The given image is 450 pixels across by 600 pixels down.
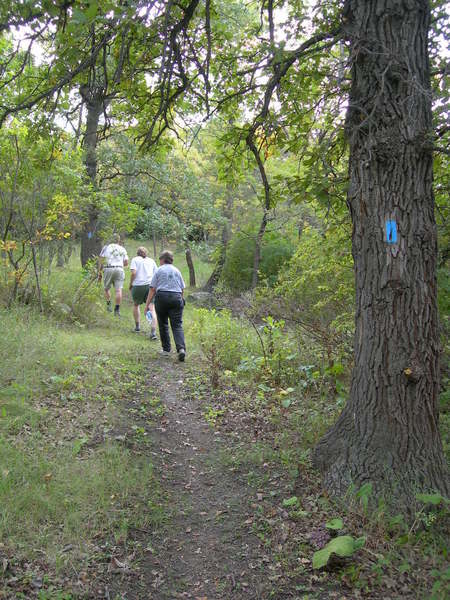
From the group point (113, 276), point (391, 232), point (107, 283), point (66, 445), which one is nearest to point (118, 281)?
point (113, 276)

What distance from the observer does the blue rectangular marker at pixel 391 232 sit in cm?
349

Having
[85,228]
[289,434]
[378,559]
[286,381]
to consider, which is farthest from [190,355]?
[85,228]

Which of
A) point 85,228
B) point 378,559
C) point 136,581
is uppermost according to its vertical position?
point 85,228

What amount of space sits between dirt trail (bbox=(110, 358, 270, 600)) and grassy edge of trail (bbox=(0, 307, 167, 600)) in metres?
0.19

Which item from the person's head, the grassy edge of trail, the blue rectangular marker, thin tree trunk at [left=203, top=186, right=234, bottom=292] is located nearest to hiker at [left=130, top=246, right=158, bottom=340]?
the person's head

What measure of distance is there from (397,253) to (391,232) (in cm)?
16

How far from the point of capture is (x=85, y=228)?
1467 cm

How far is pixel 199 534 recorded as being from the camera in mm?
3570

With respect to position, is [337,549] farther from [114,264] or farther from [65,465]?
[114,264]

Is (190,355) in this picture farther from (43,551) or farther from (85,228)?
(85,228)

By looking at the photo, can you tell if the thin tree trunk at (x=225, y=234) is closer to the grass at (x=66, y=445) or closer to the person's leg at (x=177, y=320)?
the person's leg at (x=177, y=320)

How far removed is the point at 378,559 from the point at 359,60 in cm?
363

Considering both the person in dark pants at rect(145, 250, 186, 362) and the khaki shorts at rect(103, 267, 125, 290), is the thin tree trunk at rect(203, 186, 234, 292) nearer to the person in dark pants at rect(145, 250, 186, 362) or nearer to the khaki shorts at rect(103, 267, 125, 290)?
the khaki shorts at rect(103, 267, 125, 290)

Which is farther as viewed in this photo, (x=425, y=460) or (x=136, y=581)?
(x=425, y=460)
